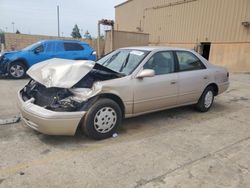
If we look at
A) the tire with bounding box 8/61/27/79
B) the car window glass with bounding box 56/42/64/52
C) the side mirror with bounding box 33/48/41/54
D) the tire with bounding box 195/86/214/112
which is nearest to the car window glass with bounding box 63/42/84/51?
the car window glass with bounding box 56/42/64/52

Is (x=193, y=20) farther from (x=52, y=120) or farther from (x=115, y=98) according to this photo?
(x=52, y=120)

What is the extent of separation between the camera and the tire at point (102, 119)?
3346 millimetres

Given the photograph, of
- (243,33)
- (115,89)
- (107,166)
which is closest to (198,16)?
(243,33)

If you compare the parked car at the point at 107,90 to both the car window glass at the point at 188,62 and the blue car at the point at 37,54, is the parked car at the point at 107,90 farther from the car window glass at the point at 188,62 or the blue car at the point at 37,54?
the blue car at the point at 37,54

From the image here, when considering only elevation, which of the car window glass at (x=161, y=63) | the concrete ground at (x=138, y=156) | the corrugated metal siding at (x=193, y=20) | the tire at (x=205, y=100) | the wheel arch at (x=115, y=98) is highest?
the corrugated metal siding at (x=193, y=20)

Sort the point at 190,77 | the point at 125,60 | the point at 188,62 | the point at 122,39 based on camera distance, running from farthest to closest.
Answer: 1. the point at 122,39
2. the point at 188,62
3. the point at 190,77
4. the point at 125,60

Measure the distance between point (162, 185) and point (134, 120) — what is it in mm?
2096

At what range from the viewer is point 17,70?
9.03 m

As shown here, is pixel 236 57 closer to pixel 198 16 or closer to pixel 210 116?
pixel 198 16

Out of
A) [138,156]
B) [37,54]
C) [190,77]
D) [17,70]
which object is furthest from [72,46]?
[138,156]

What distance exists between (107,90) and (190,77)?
6.64 ft

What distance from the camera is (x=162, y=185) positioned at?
97.0 inches

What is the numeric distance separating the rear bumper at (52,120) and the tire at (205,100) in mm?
2919

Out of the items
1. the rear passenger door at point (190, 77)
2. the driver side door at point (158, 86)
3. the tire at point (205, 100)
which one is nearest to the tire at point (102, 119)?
the driver side door at point (158, 86)
